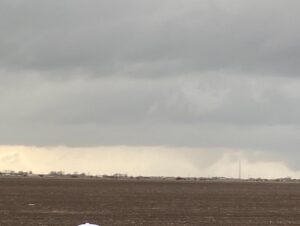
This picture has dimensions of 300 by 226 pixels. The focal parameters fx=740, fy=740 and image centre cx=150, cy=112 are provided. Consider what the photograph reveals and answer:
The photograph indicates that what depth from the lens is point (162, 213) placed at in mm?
51000

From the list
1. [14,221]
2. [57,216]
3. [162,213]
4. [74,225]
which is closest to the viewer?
[74,225]

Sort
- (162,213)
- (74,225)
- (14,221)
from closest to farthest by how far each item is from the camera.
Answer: (74,225) → (14,221) → (162,213)

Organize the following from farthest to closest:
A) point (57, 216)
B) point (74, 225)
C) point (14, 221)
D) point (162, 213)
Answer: point (162, 213) → point (57, 216) → point (14, 221) → point (74, 225)

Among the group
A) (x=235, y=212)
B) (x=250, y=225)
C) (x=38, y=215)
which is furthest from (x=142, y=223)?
(x=235, y=212)

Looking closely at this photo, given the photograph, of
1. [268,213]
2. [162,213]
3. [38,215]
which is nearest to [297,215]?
[268,213]

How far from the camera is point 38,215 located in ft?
157

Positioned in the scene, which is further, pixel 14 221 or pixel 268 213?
pixel 268 213

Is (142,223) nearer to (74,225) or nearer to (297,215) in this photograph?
(74,225)

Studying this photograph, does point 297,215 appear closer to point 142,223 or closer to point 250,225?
point 250,225

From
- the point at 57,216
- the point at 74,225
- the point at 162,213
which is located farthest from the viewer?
the point at 162,213

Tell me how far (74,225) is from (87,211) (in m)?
12.6

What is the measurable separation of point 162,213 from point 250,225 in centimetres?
1057

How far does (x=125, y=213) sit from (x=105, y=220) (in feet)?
24.6

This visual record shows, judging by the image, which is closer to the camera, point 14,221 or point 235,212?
point 14,221
